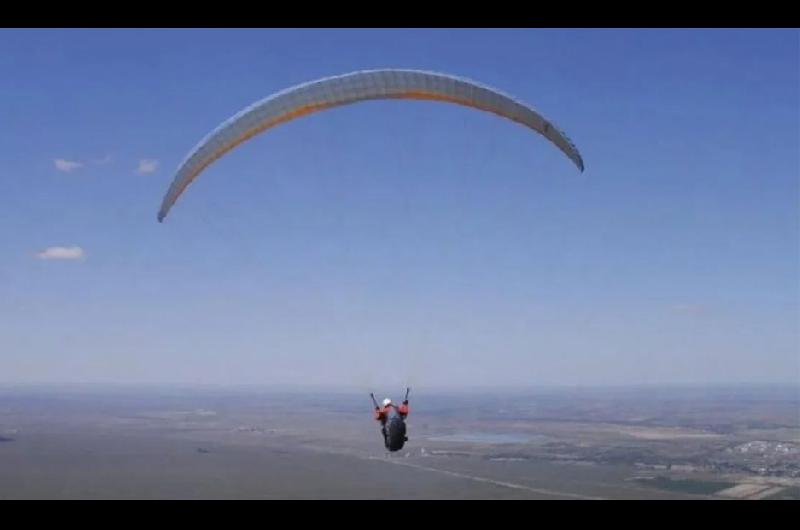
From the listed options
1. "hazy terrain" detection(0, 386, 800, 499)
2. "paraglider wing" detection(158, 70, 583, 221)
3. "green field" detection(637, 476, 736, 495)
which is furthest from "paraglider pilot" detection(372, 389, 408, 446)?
"green field" detection(637, 476, 736, 495)

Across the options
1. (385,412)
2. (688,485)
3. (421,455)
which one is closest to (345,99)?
(385,412)

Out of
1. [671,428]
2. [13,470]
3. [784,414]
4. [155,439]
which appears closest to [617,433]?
[671,428]

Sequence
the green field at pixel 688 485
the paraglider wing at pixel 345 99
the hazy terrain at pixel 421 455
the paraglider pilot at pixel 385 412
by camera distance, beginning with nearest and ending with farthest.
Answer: the paraglider wing at pixel 345 99 → the paraglider pilot at pixel 385 412 → the green field at pixel 688 485 → the hazy terrain at pixel 421 455

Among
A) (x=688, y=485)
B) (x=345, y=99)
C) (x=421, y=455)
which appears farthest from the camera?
(x=421, y=455)

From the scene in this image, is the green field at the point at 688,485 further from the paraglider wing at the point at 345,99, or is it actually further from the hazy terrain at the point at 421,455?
the paraglider wing at the point at 345,99

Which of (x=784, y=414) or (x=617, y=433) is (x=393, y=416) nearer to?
(x=617, y=433)

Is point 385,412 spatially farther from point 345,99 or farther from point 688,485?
point 688,485

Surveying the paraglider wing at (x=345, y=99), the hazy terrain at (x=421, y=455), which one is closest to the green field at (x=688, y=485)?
the hazy terrain at (x=421, y=455)

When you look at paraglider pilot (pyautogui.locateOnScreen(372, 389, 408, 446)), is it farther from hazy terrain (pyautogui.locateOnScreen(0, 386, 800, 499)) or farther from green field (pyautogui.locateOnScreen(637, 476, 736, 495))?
green field (pyautogui.locateOnScreen(637, 476, 736, 495))
